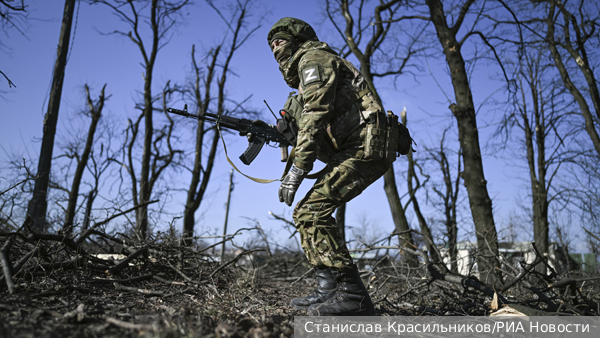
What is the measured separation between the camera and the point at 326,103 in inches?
116

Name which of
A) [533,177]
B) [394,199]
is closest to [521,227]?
[533,177]

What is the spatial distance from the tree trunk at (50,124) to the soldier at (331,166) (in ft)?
14.8

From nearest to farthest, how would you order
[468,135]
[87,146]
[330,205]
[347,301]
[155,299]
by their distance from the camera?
[347,301] → [330,205] → [155,299] → [468,135] → [87,146]

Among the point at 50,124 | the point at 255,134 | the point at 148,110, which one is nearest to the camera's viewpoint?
the point at 255,134

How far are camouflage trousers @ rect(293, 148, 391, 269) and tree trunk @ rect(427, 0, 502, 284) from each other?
2918mm

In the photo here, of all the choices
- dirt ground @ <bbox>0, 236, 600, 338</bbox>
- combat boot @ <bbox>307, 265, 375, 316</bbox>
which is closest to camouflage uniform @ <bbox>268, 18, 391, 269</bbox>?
combat boot @ <bbox>307, 265, 375, 316</bbox>

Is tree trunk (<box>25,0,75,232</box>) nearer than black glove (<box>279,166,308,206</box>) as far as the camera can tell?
No

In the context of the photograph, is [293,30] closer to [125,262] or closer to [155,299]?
[155,299]

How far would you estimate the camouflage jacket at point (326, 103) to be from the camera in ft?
9.61

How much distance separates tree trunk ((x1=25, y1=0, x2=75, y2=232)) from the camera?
568cm

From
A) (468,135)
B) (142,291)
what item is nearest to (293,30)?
(142,291)

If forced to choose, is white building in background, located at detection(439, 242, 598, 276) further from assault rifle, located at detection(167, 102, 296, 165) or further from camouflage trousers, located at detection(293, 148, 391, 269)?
assault rifle, located at detection(167, 102, 296, 165)

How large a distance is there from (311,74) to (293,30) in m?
0.59

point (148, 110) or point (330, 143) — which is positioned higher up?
point (148, 110)
